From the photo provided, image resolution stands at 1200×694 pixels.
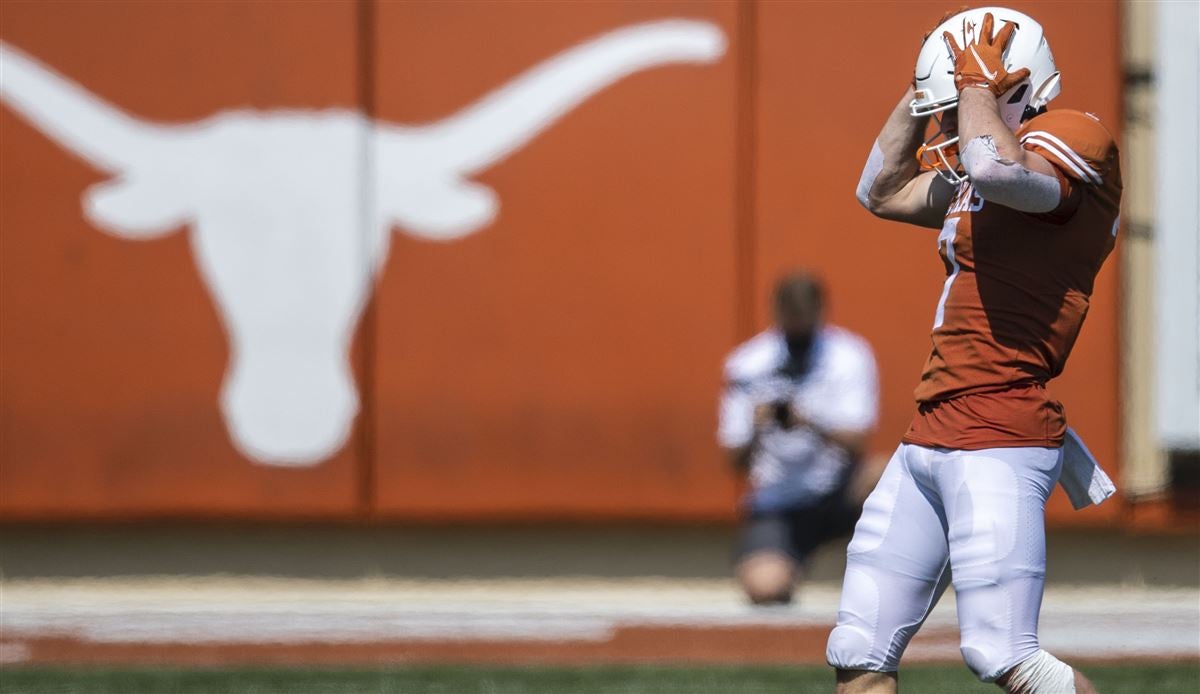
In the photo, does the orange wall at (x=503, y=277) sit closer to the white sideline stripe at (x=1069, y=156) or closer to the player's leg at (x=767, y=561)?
the player's leg at (x=767, y=561)

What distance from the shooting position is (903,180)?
3840mm

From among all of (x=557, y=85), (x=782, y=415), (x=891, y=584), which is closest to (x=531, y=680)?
(x=782, y=415)

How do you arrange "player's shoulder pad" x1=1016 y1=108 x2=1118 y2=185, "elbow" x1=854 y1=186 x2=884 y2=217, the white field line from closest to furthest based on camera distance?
"player's shoulder pad" x1=1016 y1=108 x2=1118 y2=185 → "elbow" x1=854 y1=186 x2=884 y2=217 → the white field line

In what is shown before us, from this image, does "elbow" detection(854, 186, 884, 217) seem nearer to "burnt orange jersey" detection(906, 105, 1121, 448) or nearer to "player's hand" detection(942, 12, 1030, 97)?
"burnt orange jersey" detection(906, 105, 1121, 448)

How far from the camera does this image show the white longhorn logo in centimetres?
790

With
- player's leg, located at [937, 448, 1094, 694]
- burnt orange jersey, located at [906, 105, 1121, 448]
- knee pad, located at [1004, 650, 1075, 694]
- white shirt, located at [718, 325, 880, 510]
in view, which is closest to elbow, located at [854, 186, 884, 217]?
burnt orange jersey, located at [906, 105, 1121, 448]

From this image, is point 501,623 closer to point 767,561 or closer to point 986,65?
point 767,561

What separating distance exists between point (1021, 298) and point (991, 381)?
0.18m

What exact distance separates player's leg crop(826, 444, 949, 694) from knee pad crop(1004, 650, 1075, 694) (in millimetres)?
264

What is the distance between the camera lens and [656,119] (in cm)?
788

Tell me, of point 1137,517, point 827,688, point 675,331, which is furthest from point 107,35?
point 1137,517

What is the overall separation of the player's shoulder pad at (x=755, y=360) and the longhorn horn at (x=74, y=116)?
2993mm

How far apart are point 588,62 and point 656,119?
0.42m

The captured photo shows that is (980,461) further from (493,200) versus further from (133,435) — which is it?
(133,435)
